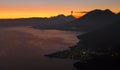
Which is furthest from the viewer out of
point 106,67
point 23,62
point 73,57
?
point 73,57

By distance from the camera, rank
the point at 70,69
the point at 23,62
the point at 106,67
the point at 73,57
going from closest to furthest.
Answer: the point at 106,67 < the point at 70,69 < the point at 23,62 < the point at 73,57

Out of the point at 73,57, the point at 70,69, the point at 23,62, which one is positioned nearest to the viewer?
the point at 70,69

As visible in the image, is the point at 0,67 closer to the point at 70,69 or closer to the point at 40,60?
the point at 40,60

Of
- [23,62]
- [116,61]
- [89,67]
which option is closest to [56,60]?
[23,62]

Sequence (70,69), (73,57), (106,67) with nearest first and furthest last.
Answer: (106,67) < (70,69) < (73,57)

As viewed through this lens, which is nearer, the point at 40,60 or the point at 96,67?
the point at 96,67

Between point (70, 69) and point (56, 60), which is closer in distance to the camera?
point (70, 69)

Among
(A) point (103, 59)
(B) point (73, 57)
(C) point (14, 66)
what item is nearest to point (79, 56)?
(B) point (73, 57)

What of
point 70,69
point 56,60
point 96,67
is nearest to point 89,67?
point 96,67

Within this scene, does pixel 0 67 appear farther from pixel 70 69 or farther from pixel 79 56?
pixel 79 56
